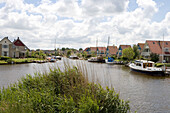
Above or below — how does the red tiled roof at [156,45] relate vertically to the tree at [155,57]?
above

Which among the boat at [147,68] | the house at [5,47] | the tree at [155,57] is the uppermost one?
the house at [5,47]

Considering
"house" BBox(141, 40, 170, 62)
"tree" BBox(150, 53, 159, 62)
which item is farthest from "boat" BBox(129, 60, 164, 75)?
"house" BBox(141, 40, 170, 62)

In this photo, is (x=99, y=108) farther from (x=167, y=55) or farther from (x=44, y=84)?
(x=167, y=55)

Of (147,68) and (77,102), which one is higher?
(77,102)

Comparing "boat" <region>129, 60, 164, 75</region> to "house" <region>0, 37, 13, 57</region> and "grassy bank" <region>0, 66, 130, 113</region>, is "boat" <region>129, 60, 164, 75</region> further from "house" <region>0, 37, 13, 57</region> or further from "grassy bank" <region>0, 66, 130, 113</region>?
"house" <region>0, 37, 13, 57</region>

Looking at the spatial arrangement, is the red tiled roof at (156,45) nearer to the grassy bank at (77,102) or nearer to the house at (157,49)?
the house at (157,49)

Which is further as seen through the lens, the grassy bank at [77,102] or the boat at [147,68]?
the boat at [147,68]

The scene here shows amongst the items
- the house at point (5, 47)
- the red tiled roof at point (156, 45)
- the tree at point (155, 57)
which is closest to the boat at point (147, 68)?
the tree at point (155, 57)

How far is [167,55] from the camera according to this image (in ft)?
183

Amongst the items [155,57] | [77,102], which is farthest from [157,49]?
[77,102]

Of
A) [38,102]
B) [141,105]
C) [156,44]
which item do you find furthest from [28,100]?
[156,44]

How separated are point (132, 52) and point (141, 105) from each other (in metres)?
50.4

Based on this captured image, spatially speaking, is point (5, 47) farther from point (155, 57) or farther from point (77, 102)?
point (77, 102)

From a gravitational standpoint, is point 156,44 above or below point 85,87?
above
